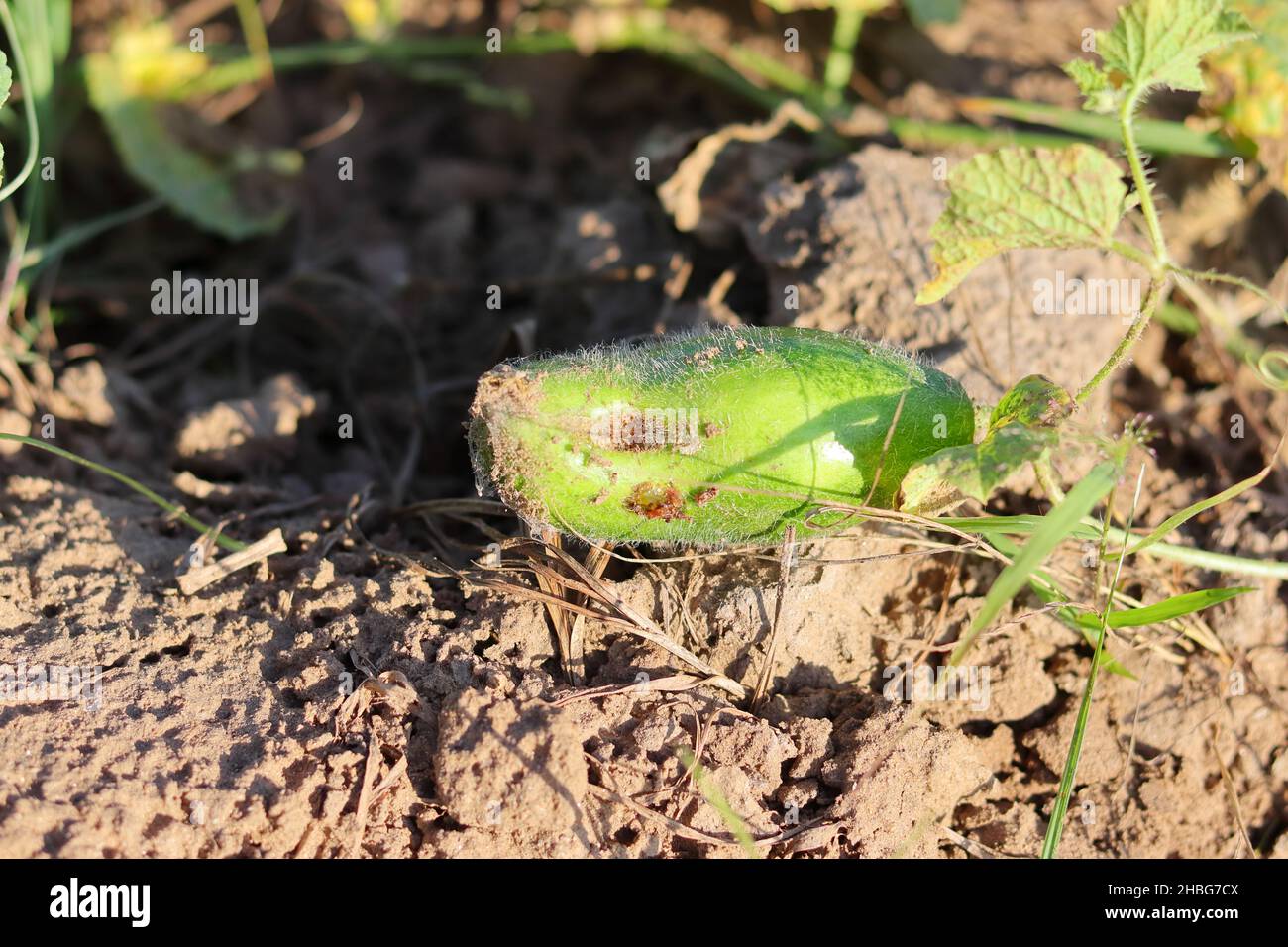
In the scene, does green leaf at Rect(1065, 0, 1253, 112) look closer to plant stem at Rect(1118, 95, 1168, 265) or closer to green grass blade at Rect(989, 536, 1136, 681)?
plant stem at Rect(1118, 95, 1168, 265)

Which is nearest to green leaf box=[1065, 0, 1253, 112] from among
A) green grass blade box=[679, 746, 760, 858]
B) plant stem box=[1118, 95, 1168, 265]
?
plant stem box=[1118, 95, 1168, 265]

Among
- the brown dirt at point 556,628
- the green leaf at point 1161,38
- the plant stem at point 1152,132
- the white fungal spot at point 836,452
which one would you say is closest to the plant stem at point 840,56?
the brown dirt at point 556,628

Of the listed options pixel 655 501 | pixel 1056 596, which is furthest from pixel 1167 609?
pixel 655 501
